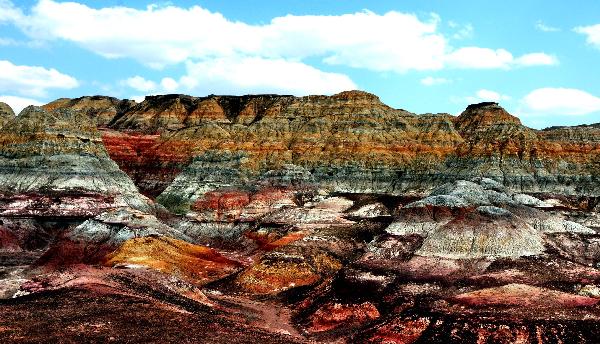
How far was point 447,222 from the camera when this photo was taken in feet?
217

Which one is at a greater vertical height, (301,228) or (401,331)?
(401,331)

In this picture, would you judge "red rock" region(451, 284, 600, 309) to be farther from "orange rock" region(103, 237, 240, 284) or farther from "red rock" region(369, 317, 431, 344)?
"orange rock" region(103, 237, 240, 284)

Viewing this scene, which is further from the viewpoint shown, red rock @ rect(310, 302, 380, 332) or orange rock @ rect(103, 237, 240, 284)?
orange rock @ rect(103, 237, 240, 284)

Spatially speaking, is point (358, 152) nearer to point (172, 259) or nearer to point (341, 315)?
point (172, 259)

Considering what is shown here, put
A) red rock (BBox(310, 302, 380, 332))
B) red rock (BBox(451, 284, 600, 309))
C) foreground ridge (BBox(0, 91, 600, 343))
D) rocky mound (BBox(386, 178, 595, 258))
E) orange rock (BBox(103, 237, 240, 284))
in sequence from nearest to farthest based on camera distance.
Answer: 1. foreground ridge (BBox(0, 91, 600, 343))
2. red rock (BBox(451, 284, 600, 309))
3. red rock (BBox(310, 302, 380, 332))
4. rocky mound (BBox(386, 178, 595, 258))
5. orange rock (BBox(103, 237, 240, 284))

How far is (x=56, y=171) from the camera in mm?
104125

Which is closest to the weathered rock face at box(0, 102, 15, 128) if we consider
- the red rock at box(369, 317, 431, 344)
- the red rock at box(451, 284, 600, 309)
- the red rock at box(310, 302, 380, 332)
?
the red rock at box(310, 302, 380, 332)

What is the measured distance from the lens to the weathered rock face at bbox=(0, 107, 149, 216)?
96.8 metres

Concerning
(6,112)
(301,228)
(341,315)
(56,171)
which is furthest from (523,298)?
(6,112)

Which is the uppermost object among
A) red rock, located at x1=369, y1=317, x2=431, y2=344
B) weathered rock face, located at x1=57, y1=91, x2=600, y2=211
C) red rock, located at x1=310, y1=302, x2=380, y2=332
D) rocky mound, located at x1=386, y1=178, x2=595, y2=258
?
weathered rock face, located at x1=57, y1=91, x2=600, y2=211

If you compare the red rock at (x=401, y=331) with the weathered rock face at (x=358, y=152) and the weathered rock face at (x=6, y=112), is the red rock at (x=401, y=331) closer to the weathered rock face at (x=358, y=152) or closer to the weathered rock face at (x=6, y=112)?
the weathered rock face at (x=358, y=152)

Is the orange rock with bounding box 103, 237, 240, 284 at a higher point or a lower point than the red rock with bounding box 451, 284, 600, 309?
lower

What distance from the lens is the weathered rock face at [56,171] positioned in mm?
96750

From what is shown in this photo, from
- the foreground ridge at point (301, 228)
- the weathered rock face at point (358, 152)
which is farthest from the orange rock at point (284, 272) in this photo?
the weathered rock face at point (358, 152)
